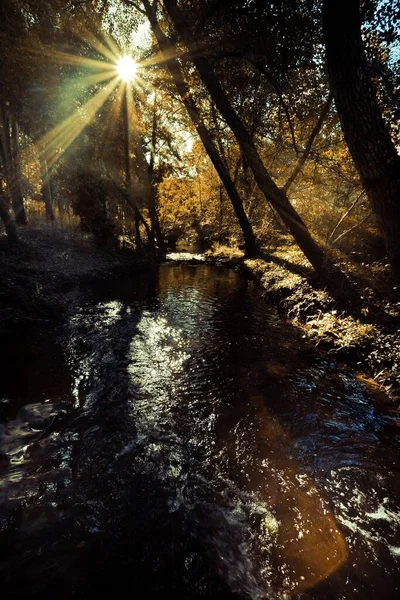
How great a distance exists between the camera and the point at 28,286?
36.7 ft

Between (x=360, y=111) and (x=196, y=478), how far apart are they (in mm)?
6760

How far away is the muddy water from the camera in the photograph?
295 centimetres

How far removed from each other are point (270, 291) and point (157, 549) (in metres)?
11.2

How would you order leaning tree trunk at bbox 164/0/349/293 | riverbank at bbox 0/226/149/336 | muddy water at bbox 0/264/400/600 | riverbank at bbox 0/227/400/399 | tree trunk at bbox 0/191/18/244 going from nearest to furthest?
muddy water at bbox 0/264/400/600
riverbank at bbox 0/227/400/399
riverbank at bbox 0/226/149/336
leaning tree trunk at bbox 164/0/349/293
tree trunk at bbox 0/191/18/244

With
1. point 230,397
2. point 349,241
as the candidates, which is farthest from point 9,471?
point 349,241

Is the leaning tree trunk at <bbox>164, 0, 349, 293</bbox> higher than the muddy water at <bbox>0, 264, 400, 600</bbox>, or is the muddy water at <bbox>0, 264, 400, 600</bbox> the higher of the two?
the leaning tree trunk at <bbox>164, 0, 349, 293</bbox>

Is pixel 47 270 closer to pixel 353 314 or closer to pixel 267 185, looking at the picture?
pixel 267 185

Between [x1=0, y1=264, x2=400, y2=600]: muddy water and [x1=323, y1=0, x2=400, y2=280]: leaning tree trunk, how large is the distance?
3.80 meters

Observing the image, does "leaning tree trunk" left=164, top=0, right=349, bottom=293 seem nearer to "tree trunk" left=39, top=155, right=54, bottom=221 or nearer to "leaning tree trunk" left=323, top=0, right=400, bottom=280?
A: "leaning tree trunk" left=323, top=0, right=400, bottom=280

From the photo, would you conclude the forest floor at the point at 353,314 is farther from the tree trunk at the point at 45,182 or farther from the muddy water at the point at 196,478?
the tree trunk at the point at 45,182

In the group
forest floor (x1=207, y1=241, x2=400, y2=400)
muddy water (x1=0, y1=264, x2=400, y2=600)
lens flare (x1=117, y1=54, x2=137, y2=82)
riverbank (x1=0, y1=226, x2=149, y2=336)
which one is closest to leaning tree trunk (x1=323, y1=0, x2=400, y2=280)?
forest floor (x1=207, y1=241, x2=400, y2=400)

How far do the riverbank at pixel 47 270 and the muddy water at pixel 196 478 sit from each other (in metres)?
3.11

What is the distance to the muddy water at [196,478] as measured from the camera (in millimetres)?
2947

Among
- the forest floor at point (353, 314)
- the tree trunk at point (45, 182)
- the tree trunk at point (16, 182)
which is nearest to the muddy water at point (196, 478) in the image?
the forest floor at point (353, 314)
